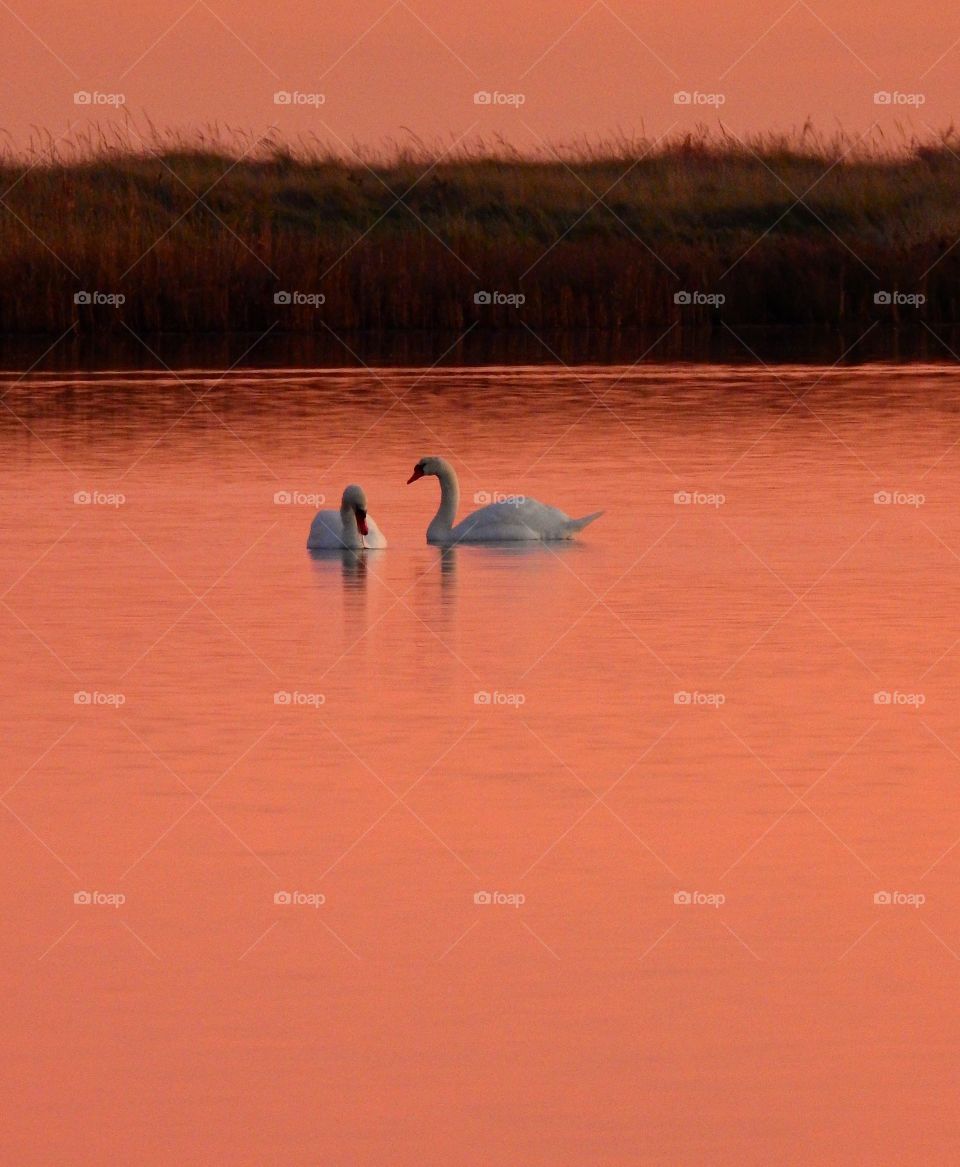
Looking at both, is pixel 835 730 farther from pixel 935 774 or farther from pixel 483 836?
pixel 483 836

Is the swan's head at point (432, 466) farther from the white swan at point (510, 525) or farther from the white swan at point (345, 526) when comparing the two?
the white swan at point (345, 526)

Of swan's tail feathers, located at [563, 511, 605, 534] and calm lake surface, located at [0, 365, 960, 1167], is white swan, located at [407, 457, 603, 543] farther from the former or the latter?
calm lake surface, located at [0, 365, 960, 1167]

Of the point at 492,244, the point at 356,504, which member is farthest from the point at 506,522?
the point at 492,244

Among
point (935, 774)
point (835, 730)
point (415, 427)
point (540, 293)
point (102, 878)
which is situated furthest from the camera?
point (540, 293)

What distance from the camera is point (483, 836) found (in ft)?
24.4

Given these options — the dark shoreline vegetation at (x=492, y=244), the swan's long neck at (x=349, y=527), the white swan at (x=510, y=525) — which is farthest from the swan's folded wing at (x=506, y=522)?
the dark shoreline vegetation at (x=492, y=244)

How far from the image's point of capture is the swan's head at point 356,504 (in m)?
14.0

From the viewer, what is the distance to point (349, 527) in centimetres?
1407

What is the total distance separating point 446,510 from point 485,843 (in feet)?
24.5

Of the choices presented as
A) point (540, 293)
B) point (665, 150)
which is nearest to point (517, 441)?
point (540, 293)

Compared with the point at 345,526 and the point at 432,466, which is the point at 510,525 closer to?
the point at 345,526

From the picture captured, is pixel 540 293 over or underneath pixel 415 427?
over

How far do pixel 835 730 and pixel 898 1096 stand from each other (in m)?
3.47

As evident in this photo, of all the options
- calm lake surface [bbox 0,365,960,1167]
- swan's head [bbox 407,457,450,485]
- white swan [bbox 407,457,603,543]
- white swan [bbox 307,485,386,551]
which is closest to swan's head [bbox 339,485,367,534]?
white swan [bbox 307,485,386,551]
